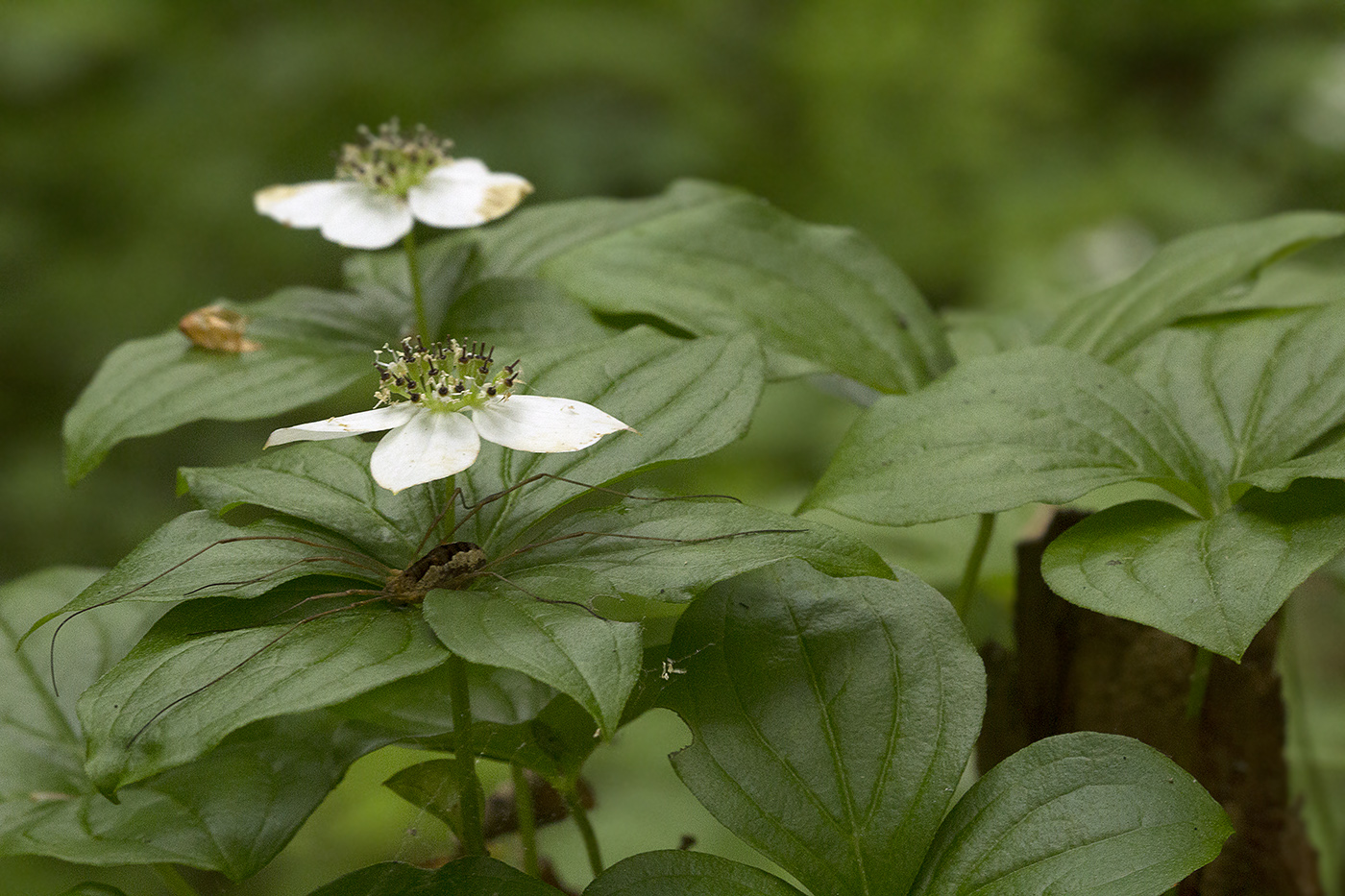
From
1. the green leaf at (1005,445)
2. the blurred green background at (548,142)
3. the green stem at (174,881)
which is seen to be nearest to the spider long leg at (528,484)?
the green leaf at (1005,445)

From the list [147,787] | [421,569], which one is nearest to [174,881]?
[147,787]

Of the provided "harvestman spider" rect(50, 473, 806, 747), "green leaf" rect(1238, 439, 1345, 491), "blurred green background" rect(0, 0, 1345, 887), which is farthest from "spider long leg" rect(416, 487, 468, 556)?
"blurred green background" rect(0, 0, 1345, 887)

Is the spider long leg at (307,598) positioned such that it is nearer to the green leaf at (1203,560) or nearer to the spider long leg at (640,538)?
the spider long leg at (640,538)

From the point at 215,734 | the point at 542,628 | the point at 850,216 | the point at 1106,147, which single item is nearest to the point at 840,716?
the point at 542,628

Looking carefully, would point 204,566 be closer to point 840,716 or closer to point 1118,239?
point 840,716

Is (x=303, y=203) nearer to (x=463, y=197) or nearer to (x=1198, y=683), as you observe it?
(x=463, y=197)
